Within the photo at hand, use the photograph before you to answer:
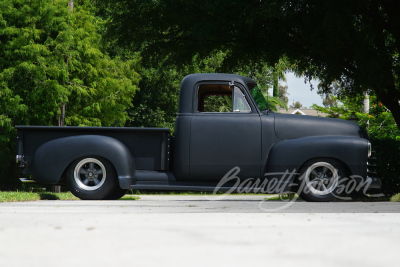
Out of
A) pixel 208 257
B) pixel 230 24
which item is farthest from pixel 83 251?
pixel 230 24

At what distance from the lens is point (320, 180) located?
930cm

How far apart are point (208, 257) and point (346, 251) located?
92 centimetres

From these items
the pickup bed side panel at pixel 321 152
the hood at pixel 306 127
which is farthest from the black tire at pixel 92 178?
the hood at pixel 306 127

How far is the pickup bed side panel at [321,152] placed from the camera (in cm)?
915

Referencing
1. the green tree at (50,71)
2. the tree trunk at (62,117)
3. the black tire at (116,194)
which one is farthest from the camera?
the tree trunk at (62,117)

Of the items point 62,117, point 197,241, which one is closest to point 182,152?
point 197,241

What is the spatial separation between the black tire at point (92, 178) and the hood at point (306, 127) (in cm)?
279

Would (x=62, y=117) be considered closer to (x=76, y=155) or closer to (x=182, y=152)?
(x=76, y=155)

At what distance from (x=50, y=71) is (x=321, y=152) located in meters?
17.5

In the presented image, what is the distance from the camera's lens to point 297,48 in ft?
47.0

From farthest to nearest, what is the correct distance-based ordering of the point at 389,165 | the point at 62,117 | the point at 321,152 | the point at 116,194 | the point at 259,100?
the point at 62,117 → the point at 389,165 → the point at 116,194 → the point at 259,100 → the point at 321,152

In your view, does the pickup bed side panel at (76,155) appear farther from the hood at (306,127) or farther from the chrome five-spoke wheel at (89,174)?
the hood at (306,127)

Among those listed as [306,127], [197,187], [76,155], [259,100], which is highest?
[259,100]

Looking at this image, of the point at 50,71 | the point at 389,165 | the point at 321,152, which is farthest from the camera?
the point at 50,71
